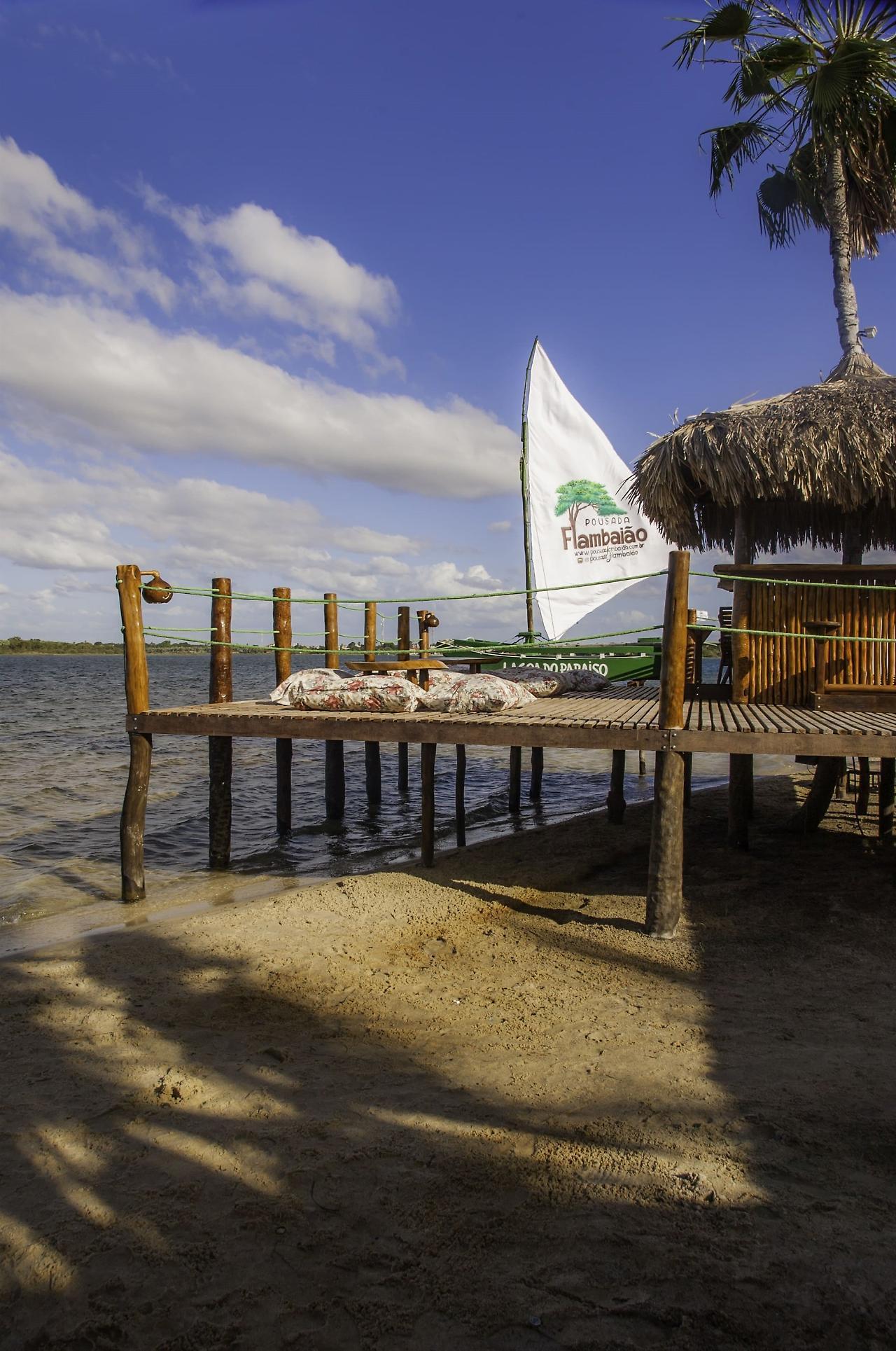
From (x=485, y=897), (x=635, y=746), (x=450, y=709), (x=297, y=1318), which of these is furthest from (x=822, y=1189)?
(x=450, y=709)

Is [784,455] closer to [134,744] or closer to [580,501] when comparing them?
[134,744]

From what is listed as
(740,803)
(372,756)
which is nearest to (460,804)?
(372,756)

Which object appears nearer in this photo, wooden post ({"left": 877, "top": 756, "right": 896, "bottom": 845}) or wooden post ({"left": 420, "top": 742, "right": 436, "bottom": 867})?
wooden post ({"left": 420, "top": 742, "right": 436, "bottom": 867})

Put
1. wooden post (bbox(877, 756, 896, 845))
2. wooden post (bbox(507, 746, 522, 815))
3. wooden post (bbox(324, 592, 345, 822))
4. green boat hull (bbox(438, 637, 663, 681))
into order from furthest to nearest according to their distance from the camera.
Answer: wooden post (bbox(507, 746, 522, 815))
green boat hull (bbox(438, 637, 663, 681))
wooden post (bbox(324, 592, 345, 822))
wooden post (bbox(877, 756, 896, 845))

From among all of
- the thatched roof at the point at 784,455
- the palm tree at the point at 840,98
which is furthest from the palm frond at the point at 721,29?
the thatched roof at the point at 784,455

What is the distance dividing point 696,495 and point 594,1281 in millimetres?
7254

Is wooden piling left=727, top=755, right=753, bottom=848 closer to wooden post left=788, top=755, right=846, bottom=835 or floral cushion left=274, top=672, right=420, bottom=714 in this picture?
wooden post left=788, top=755, right=846, bottom=835

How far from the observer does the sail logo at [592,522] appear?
16.2 metres

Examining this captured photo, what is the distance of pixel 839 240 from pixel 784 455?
7.52 meters

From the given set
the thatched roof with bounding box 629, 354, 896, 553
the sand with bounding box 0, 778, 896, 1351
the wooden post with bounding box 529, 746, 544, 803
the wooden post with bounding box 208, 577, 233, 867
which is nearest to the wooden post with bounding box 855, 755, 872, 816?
the thatched roof with bounding box 629, 354, 896, 553

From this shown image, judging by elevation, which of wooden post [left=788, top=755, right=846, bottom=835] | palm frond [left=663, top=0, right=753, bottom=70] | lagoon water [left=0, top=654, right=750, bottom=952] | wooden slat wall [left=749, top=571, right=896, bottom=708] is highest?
palm frond [left=663, top=0, right=753, bottom=70]

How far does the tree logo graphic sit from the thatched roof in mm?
7297

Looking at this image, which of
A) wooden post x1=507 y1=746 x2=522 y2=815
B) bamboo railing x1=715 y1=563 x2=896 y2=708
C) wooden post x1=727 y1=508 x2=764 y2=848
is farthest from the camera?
wooden post x1=507 y1=746 x2=522 y2=815

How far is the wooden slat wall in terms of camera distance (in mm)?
7727
